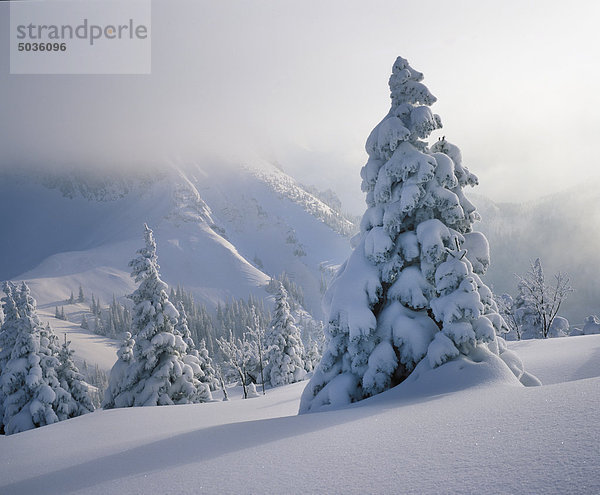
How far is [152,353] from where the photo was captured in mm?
20875

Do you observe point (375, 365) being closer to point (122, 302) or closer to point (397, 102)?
point (397, 102)

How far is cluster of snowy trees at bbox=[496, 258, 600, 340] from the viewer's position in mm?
32750

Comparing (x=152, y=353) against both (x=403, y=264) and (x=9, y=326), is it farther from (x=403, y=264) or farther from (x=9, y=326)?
(x=403, y=264)

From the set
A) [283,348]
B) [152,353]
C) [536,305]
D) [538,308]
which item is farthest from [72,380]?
[536,305]

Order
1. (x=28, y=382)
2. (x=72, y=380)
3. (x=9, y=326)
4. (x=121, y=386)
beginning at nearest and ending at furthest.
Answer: (x=121, y=386) → (x=28, y=382) → (x=9, y=326) → (x=72, y=380)

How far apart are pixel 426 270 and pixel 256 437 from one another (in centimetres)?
682

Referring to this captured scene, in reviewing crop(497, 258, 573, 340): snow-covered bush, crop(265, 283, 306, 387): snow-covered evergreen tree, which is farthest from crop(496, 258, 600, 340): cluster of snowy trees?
crop(265, 283, 306, 387): snow-covered evergreen tree

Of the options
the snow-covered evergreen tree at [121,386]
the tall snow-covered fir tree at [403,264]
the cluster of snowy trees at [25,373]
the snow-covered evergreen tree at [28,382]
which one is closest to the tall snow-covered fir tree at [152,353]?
the snow-covered evergreen tree at [121,386]

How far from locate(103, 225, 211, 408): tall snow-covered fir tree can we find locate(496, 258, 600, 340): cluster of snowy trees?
28.9 m

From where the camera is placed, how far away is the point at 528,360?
11.1 meters

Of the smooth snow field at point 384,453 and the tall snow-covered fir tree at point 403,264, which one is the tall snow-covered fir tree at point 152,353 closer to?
the tall snow-covered fir tree at point 403,264

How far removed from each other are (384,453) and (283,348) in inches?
1460

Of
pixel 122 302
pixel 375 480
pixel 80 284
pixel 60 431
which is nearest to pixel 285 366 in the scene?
pixel 60 431

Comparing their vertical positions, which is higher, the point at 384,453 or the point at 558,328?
the point at 384,453
